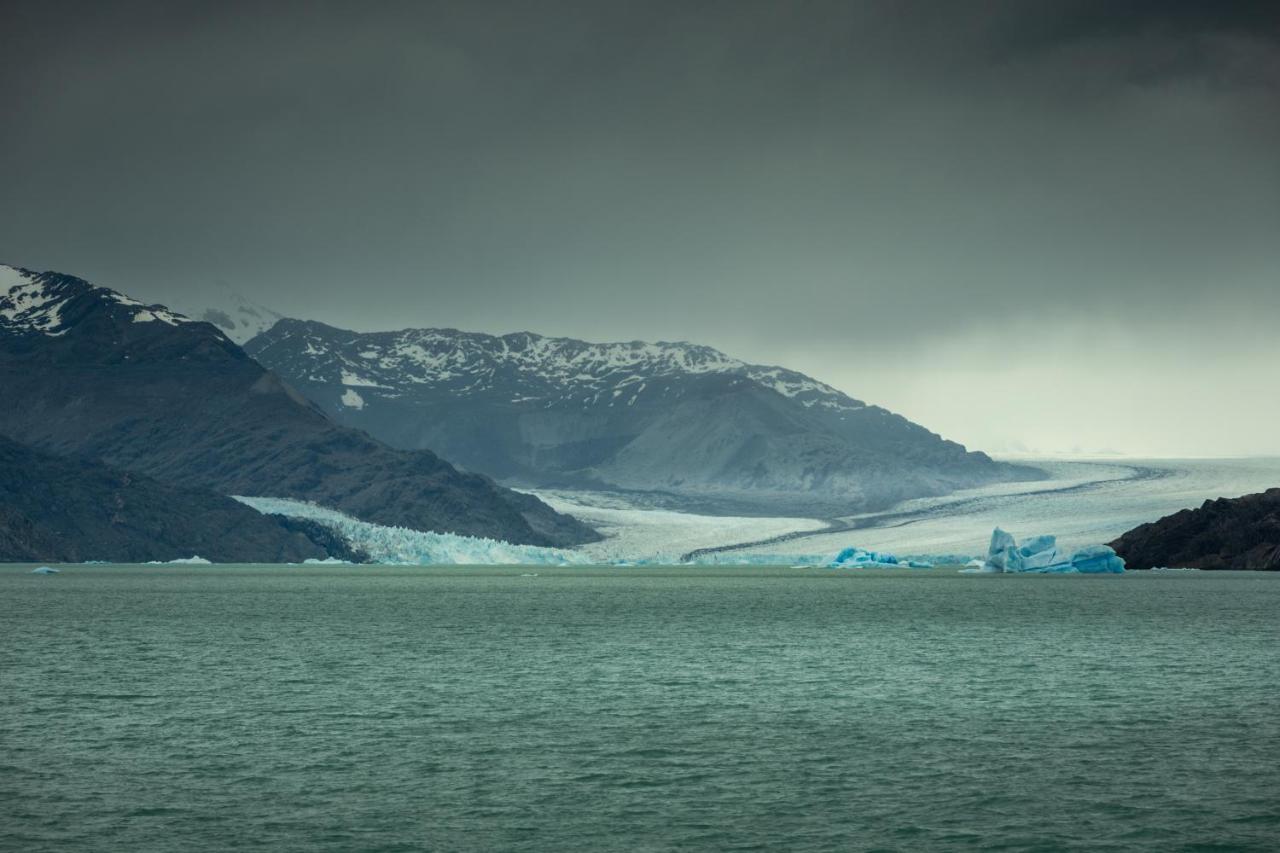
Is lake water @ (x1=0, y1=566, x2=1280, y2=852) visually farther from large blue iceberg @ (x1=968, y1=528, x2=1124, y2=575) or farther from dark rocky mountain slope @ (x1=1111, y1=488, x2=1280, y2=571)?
dark rocky mountain slope @ (x1=1111, y1=488, x2=1280, y2=571)

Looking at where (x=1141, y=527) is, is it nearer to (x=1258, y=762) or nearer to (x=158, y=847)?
(x=1258, y=762)

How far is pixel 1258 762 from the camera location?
29859 mm

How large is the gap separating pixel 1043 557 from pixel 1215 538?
24.6 m

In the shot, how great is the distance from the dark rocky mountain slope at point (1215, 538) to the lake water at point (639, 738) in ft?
304


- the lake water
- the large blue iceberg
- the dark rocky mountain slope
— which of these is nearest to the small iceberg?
the large blue iceberg

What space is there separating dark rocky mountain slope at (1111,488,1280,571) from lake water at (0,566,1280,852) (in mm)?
92607

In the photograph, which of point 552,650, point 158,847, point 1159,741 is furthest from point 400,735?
point 552,650

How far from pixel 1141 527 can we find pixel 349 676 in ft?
479

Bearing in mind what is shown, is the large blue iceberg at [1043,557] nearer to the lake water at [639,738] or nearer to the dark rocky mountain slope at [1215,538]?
the dark rocky mountain slope at [1215,538]

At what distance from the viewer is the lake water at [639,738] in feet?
79.2

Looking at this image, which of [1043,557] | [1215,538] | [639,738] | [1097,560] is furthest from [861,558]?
[639,738]

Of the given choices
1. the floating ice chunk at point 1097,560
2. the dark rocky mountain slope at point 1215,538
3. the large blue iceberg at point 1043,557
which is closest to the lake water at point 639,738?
the large blue iceberg at point 1043,557

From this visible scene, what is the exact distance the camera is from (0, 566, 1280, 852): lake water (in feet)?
79.2

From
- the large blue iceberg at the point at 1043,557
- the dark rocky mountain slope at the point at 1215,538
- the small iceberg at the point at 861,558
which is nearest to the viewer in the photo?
the large blue iceberg at the point at 1043,557
